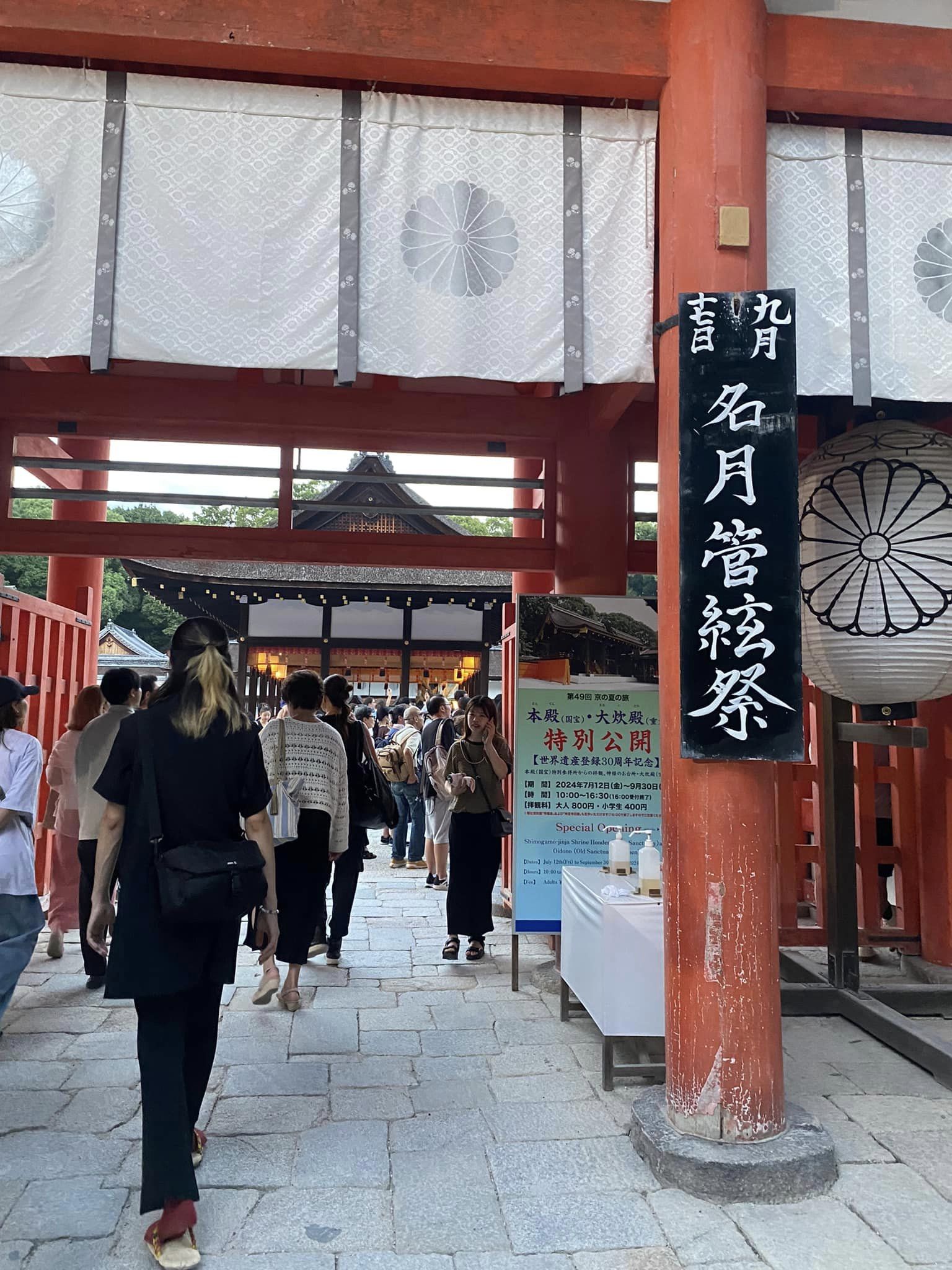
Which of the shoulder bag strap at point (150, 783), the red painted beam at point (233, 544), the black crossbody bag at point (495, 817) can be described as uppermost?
the red painted beam at point (233, 544)

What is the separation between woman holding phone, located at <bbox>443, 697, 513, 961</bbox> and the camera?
5.80 meters

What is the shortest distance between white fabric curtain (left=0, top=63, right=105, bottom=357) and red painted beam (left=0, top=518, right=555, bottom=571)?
9.78 feet

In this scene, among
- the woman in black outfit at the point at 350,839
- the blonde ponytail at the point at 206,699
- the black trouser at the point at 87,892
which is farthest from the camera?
the woman in black outfit at the point at 350,839

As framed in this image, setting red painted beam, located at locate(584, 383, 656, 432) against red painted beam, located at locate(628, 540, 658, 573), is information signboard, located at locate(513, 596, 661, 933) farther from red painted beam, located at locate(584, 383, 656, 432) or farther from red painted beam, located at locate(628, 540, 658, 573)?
red painted beam, located at locate(628, 540, 658, 573)

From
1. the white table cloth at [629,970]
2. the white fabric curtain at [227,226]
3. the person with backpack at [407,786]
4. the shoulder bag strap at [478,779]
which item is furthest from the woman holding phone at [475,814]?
the person with backpack at [407,786]

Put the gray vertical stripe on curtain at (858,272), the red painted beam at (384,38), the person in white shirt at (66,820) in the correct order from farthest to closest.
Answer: the person in white shirt at (66,820)
the gray vertical stripe on curtain at (858,272)
the red painted beam at (384,38)

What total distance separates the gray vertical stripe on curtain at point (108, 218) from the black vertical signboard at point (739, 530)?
2.21m

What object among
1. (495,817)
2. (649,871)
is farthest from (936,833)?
(495,817)

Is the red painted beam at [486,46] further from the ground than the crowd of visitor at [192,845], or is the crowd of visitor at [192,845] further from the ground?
the red painted beam at [486,46]

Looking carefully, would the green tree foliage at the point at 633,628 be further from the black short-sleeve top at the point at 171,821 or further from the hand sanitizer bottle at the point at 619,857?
the black short-sleeve top at the point at 171,821

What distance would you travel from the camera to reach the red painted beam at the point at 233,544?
6441 millimetres

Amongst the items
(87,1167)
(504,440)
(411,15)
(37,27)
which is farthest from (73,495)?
(87,1167)

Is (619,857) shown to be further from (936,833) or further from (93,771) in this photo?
(93,771)

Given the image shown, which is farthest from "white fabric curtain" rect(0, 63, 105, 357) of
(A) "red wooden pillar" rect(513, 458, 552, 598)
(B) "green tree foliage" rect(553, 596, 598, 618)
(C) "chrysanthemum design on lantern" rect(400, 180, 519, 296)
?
(A) "red wooden pillar" rect(513, 458, 552, 598)
